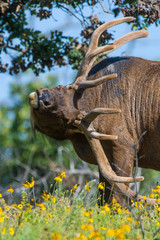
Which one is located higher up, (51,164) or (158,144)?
(158,144)

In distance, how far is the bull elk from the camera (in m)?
5.60

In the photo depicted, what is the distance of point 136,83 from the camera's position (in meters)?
5.94

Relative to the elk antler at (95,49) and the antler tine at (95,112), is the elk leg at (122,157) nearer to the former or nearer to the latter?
the antler tine at (95,112)

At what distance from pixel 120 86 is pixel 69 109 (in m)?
0.81

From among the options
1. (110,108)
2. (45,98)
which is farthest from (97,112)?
(45,98)

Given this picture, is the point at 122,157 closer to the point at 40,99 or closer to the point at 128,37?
the point at 40,99

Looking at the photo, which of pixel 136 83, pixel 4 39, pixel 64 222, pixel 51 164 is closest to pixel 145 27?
pixel 136 83

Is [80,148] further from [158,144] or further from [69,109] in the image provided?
[158,144]

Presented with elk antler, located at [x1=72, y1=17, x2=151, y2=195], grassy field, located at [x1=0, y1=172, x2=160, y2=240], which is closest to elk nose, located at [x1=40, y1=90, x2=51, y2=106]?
elk antler, located at [x1=72, y1=17, x2=151, y2=195]

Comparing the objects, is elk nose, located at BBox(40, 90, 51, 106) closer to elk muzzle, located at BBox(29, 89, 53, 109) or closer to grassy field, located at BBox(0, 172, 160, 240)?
elk muzzle, located at BBox(29, 89, 53, 109)

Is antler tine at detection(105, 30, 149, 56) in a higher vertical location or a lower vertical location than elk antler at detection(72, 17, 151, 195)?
higher

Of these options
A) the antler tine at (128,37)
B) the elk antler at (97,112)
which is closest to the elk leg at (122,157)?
the elk antler at (97,112)

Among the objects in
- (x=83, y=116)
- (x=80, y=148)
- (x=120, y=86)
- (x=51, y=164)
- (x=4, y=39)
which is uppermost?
(x=4, y=39)

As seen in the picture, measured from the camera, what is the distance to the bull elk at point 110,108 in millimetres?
5602
